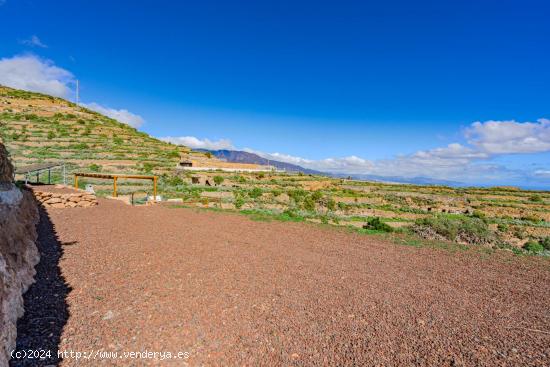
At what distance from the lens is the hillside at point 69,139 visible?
117ft

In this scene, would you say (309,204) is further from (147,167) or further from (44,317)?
(44,317)

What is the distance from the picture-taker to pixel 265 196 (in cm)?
3102

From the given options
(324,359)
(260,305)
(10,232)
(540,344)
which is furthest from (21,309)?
(540,344)

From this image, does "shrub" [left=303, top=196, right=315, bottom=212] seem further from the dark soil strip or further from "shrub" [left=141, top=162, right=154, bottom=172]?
the dark soil strip

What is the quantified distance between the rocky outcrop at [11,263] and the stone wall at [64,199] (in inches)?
197

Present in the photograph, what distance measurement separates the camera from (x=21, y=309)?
417 centimetres

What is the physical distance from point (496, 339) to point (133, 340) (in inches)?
214

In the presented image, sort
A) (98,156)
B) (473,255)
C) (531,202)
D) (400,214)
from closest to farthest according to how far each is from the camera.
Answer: (473,255) < (400,214) < (98,156) < (531,202)

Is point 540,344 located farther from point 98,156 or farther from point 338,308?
point 98,156

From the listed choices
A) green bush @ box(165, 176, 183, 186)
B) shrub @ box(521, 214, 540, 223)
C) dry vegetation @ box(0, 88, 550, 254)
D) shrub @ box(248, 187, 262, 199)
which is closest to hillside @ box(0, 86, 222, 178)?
dry vegetation @ box(0, 88, 550, 254)

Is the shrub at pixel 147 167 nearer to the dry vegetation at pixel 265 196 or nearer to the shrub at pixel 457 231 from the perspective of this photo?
the dry vegetation at pixel 265 196

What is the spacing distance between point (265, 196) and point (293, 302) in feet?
83.4

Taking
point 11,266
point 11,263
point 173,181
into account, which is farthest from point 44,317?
point 173,181

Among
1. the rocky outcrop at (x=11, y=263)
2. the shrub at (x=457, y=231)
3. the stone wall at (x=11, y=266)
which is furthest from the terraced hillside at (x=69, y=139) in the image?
the shrub at (x=457, y=231)
